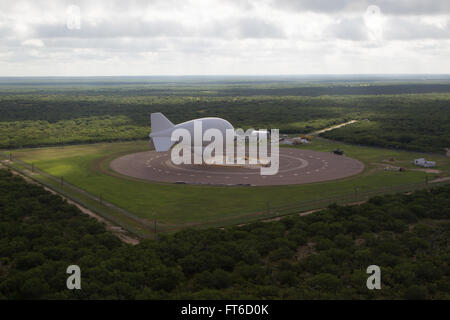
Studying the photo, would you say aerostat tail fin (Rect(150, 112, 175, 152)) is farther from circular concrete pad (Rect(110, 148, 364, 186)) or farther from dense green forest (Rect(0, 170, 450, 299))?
dense green forest (Rect(0, 170, 450, 299))

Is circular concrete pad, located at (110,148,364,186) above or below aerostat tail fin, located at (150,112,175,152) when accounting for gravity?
below

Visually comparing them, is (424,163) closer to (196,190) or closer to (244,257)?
(196,190)

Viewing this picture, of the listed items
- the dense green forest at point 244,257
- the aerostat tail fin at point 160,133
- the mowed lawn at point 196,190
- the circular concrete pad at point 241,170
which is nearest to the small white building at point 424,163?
the mowed lawn at point 196,190

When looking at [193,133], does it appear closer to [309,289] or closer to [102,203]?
[102,203]

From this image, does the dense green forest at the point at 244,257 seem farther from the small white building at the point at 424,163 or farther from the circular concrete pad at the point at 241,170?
the small white building at the point at 424,163

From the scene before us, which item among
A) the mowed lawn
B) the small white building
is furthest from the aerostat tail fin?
the small white building
